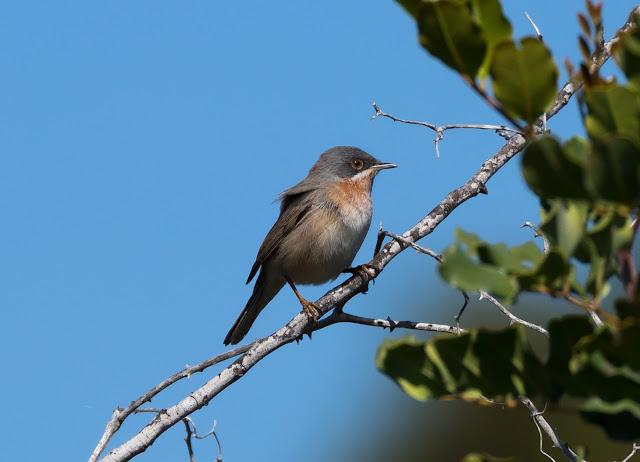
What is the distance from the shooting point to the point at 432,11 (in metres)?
1.38

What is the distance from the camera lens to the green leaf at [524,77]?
1387 millimetres

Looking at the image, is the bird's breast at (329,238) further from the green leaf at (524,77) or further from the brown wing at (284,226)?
the green leaf at (524,77)

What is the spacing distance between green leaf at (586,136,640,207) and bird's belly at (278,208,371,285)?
5437mm

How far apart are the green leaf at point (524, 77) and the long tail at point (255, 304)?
587 cm

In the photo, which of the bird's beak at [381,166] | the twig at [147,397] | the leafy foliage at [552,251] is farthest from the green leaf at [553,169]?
the bird's beak at [381,166]

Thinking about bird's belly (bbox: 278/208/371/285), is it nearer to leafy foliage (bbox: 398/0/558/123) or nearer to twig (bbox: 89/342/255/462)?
twig (bbox: 89/342/255/462)

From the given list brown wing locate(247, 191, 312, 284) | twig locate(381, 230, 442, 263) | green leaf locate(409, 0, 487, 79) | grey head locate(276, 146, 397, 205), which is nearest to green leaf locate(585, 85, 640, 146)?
green leaf locate(409, 0, 487, 79)

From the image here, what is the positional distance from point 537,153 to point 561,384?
0.41m

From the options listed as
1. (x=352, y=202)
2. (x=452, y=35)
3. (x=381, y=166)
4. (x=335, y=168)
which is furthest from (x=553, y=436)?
(x=381, y=166)

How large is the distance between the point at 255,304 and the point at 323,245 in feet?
3.01

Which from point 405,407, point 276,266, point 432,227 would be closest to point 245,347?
point 432,227

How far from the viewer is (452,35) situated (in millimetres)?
1423

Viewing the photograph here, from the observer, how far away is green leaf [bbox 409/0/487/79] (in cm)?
139

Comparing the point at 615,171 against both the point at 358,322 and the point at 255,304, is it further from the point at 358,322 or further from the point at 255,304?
the point at 255,304
